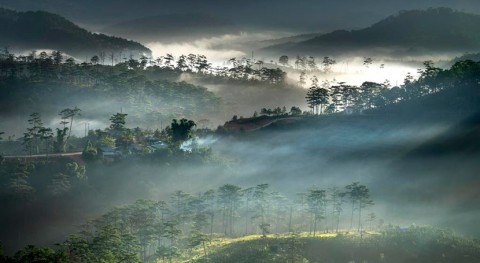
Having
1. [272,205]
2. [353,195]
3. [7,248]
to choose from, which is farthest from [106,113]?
[353,195]

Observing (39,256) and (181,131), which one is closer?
(39,256)

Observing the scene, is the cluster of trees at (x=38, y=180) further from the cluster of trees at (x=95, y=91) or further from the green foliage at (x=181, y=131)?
the cluster of trees at (x=95, y=91)

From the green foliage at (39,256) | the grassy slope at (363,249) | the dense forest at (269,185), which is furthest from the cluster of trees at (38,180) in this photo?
the green foliage at (39,256)

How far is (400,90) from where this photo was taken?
125 meters

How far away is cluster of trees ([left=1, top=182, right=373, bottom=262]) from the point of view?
7938 cm

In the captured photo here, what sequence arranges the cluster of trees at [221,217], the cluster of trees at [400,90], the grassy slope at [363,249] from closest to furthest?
1. the grassy slope at [363,249]
2. the cluster of trees at [221,217]
3. the cluster of trees at [400,90]

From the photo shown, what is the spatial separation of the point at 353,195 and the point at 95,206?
46.5 meters

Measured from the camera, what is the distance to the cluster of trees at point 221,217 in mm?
79375

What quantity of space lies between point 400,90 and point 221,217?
55.2 metres

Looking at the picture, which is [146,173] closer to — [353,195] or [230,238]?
[230,238]

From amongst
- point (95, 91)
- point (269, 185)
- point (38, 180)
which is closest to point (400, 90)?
point (269, 185)

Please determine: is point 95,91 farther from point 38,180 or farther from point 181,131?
point 38,180

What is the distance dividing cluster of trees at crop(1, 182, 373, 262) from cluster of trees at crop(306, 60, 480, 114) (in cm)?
3772

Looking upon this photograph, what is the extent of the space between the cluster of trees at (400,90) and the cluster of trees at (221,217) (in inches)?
1485
